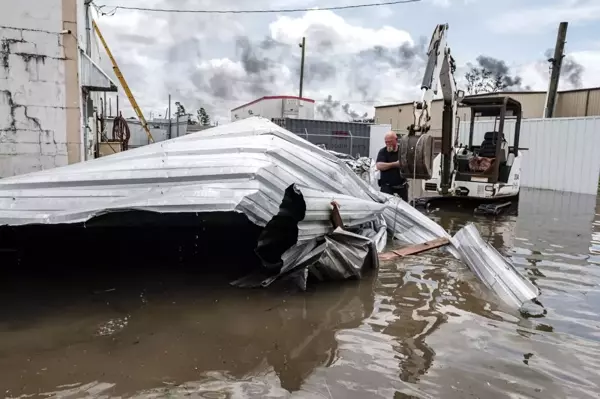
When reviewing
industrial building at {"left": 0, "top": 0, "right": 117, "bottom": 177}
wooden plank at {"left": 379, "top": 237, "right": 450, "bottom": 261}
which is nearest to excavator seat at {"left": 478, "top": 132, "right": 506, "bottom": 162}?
wooden plank at {"left": 379, "top": 237, "right": 450, "bottom": 261}

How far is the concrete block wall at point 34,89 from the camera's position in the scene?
7.29m

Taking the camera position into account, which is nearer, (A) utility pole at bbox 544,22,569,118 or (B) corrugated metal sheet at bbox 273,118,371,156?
(A) utility pole at bbox 544,22,569,118

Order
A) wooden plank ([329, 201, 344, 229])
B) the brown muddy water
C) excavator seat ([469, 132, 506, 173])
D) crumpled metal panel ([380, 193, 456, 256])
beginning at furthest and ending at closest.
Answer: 1. excavator seat ([469, 132, 506, 173])
2. crumpled metal panel ([380, 193, 456, 256])
3. wooden plank ([329, 201, 344, 229])
4. the brown muddy water

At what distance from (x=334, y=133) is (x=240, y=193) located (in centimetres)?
1916

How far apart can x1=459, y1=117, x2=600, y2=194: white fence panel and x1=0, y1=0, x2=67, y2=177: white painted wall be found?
535 inches

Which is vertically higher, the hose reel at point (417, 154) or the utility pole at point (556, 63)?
the utility pole at point (556, 63)

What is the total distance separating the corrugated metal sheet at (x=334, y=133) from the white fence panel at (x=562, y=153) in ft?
24.6

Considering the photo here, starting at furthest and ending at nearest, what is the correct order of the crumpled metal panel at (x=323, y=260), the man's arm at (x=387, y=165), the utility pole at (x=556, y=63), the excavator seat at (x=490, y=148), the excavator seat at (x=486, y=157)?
the utility pole at (x=556, y=63), the excavator seat at (x=490, y=148), the excavator seat at (x=486, y=157), the man's arm at (x=387, y=165), the crumpled metal panel at (x=323, y=260)

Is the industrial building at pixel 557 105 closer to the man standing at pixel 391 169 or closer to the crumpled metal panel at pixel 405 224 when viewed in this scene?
the man standing at pixel 391 169

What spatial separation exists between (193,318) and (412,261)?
321cm

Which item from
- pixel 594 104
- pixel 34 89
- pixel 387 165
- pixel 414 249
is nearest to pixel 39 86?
pixel 34 89

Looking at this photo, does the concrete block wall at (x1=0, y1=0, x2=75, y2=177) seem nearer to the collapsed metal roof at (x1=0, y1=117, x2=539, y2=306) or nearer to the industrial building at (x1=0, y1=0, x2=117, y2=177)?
the industrial building at (x1=0, y1=0, x2=117, y2=177)

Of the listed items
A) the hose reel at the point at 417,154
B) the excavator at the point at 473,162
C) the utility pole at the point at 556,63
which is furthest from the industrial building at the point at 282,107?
the hose reel at the point at 417,154

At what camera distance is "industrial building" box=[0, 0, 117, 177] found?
7301 millimetres
